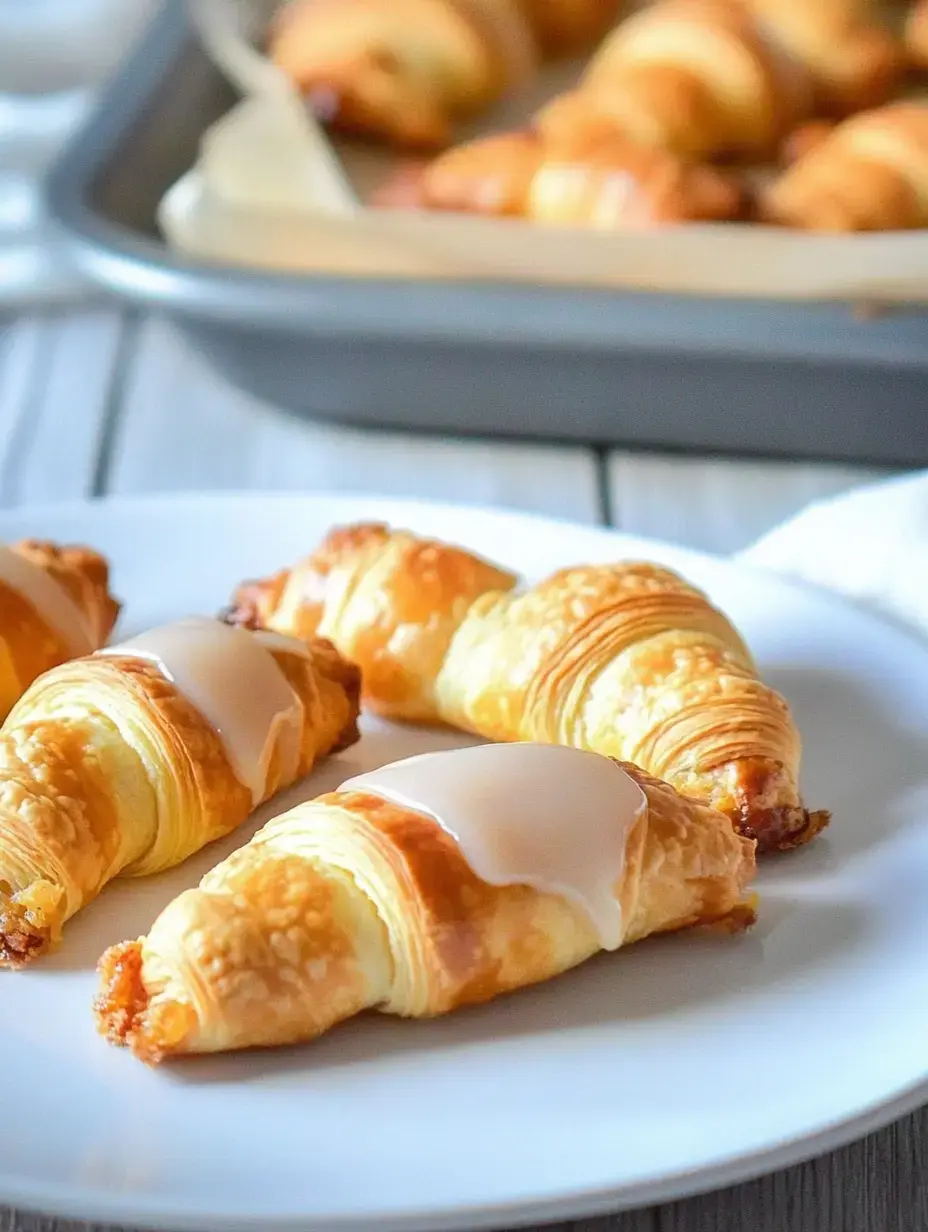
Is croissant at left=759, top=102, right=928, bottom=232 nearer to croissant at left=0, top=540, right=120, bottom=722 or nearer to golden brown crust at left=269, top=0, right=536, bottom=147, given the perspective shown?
golden brown crust at left=269, top=0, right=536, bottom=147

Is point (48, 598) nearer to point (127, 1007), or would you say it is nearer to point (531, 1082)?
→ point (127, 1007)

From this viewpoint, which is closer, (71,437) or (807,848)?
(807,848)

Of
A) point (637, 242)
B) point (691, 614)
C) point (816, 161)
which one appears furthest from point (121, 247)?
point (691, 614)

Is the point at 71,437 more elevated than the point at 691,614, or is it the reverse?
the point at 691,614

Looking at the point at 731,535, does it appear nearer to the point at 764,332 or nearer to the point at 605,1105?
the point at 764,332

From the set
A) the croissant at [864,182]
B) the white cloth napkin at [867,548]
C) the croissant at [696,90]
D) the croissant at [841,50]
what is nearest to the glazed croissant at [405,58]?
the croissant at [696,90]

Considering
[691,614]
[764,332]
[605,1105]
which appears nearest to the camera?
[605,1105]

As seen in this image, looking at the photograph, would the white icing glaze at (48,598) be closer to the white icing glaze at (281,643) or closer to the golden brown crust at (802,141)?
the white icing glaze at (281,643)
